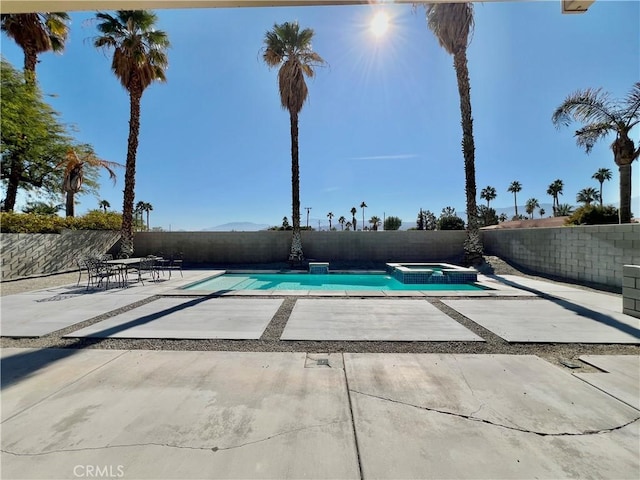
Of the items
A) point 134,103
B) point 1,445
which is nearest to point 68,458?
point 1,445

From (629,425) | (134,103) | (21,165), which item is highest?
(134,103)

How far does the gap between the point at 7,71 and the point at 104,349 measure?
1452 cm

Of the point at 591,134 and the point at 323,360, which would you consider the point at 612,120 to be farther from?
the point at 323,360

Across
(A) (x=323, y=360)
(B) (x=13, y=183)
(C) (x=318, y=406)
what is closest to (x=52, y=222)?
(B) (x=13, y=183)

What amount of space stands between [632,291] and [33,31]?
76.0 ft

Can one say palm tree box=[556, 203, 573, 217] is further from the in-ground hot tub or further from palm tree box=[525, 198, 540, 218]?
the in-ground hot tub

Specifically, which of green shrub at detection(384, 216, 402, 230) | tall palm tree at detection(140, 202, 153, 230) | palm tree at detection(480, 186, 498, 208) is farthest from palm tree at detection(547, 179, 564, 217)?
tall palm tree at detection(140, 202, 153, 230)

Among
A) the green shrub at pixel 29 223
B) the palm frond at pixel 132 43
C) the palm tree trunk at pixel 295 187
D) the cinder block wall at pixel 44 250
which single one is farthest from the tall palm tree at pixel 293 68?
the green shrub at pixel 29 223

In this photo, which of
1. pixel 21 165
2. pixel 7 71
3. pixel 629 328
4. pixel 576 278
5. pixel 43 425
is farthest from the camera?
pixel 21 165

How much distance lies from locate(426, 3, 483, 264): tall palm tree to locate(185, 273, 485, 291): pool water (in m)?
3.80

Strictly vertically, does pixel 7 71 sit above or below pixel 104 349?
above

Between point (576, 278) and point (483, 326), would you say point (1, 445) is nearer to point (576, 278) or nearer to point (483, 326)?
point (483, 326)

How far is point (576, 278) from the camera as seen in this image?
29.2 feet

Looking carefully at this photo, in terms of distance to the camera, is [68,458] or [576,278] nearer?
[68,458]
